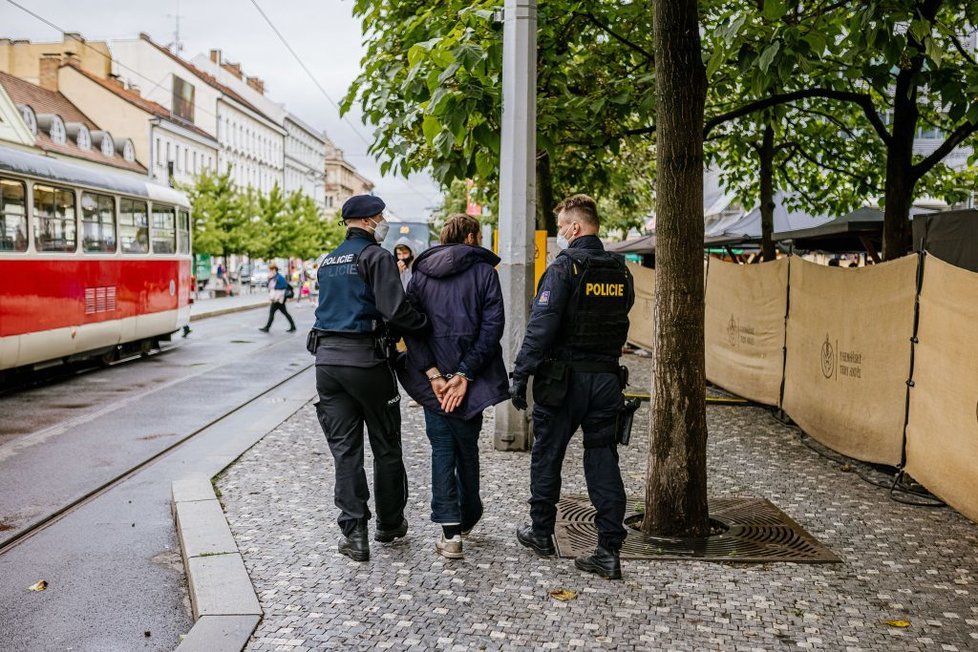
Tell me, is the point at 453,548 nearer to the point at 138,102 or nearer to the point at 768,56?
the point at 768,56

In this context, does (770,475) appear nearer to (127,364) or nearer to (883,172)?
(883,172)

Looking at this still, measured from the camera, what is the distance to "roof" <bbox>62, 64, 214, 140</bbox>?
2338 inches

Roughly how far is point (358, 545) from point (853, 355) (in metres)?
5.16

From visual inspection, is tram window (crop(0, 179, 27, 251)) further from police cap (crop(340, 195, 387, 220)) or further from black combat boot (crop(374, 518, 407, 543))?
black combat boot (crop(374, 518, 407, 543))

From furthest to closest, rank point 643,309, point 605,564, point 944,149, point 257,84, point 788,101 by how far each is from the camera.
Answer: point 257,84
point 643,309
point 944,149
point 788,101
point 605,564

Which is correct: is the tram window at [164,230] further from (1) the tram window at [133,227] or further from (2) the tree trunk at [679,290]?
(2) the tree trunk at [679,290]

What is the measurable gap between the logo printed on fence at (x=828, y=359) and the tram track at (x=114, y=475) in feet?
19.7

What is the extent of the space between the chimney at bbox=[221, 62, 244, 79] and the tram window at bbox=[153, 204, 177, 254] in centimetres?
7902

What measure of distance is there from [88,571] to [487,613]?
240 cm

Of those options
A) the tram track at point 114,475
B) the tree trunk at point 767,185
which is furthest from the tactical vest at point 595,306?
the tree trunk at point 767,185

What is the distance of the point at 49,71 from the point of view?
194 feet

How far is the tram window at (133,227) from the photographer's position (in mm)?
16938

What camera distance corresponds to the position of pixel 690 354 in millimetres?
6051

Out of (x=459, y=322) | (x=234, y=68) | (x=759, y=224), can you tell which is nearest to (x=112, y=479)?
(x=459, y=322)
